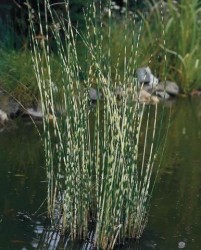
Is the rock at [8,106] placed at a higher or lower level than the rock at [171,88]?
higher

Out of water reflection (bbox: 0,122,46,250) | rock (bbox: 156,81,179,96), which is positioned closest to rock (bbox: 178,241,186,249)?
water reflection (bbox: 0,122,46,250)

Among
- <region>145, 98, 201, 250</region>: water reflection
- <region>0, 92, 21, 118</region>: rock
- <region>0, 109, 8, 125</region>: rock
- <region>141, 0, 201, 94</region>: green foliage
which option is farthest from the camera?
<region>141, 0, 201, 94</region>: green foliage

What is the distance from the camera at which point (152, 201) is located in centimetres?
502

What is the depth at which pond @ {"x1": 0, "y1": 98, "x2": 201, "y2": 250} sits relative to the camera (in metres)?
4.36

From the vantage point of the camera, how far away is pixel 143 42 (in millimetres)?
9711

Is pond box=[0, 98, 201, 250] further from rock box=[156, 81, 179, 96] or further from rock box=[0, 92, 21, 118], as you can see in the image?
rock box=[156, 81, 179, 96]

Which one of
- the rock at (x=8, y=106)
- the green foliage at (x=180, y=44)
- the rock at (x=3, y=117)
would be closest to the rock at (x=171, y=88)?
the green foliage at (x=180, y=44)

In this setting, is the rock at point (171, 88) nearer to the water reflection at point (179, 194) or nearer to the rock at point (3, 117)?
the water reflection at point (179, 194)

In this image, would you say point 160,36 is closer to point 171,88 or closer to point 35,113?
point 171,88

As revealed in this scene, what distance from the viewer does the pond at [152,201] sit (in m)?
4.36

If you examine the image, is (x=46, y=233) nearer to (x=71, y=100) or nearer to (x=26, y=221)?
(x=26, y=221)

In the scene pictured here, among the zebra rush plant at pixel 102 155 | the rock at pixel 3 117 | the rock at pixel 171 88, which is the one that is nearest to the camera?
the zebra rush plant at pixel 102 155

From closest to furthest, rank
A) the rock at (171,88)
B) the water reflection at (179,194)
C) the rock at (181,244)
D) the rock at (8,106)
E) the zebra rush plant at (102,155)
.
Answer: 1. the zebra rush plant at (102,155)
2. the rock at (181,244)
3. the water reflection at (179,194)
4. the rock at (8,106)
5. the rock at (171,88)

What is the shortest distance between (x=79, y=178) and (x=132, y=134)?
0.39m
